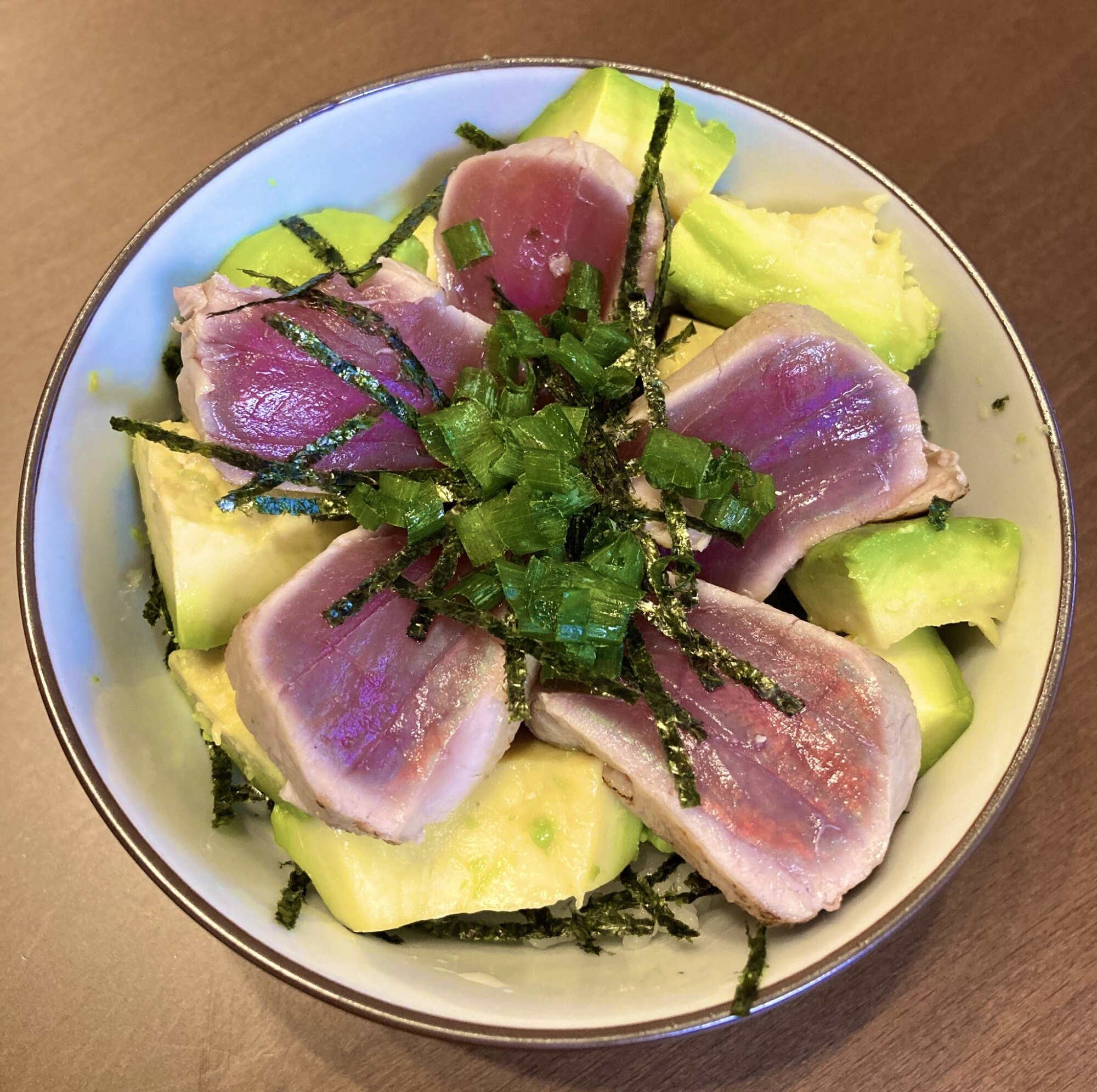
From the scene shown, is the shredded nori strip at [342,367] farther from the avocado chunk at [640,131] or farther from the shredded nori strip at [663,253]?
the avocado chunk at [640,131]

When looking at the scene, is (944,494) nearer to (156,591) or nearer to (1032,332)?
(1032,332)

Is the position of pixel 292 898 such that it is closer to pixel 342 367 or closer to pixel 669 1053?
pixel 669 1053

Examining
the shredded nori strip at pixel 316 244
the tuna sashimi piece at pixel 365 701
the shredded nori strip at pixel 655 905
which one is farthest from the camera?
the shredded nori strip at pixel 316 244

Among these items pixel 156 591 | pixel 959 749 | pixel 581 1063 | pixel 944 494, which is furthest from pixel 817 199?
pixel 581 1063

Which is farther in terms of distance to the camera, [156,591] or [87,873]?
A: [87,873]

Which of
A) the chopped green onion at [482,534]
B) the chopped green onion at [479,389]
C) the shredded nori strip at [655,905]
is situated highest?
the chopped green onion at [479,389]

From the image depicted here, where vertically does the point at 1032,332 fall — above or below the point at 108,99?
below

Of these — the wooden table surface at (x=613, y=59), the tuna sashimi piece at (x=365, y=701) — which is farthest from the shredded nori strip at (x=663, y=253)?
the wooden table surface at (x=613, y=59)
